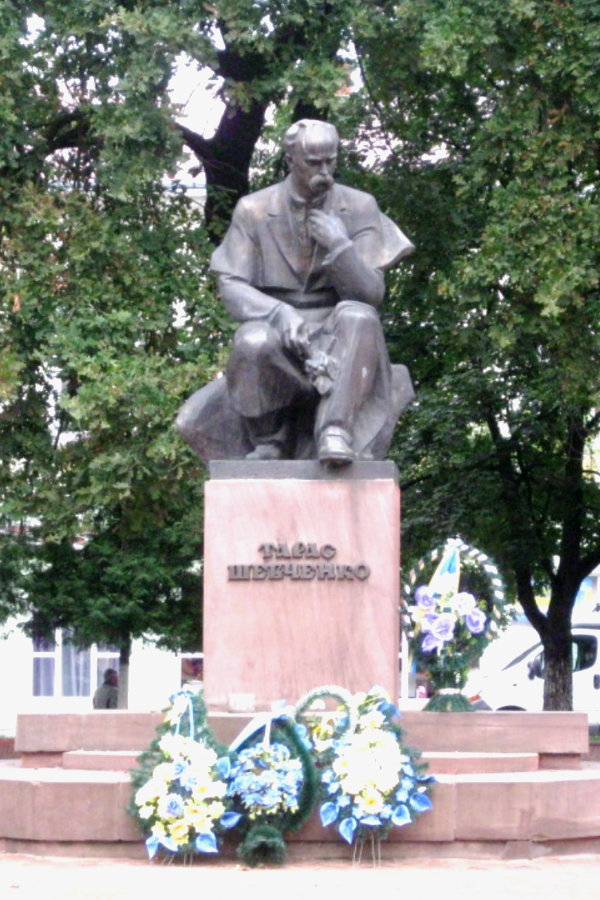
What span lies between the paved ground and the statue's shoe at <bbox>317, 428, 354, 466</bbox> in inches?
78.0

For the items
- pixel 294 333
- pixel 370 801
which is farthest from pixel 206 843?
pixel 294 333

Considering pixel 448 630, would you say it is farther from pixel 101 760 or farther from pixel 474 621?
pixel 101 760

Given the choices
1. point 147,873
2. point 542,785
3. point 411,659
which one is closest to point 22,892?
point 147,873

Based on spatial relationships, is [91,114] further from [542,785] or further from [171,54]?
[542,785]

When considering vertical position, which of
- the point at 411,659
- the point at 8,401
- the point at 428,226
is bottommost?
the point at 411,659

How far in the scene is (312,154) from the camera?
867 cm

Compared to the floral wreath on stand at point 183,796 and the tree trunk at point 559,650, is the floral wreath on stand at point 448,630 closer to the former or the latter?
the floral wreath on stand at point 183,796

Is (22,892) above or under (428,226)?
under

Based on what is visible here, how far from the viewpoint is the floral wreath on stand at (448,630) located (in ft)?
26.9

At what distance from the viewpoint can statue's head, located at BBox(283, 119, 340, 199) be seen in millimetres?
8636

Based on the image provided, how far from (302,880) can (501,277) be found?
8.45 metres

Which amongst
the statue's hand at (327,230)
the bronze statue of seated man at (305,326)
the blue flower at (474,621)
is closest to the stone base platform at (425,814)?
the blue flower at (474,621)

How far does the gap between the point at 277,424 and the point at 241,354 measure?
457 mm

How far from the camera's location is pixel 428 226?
55.1 feet
